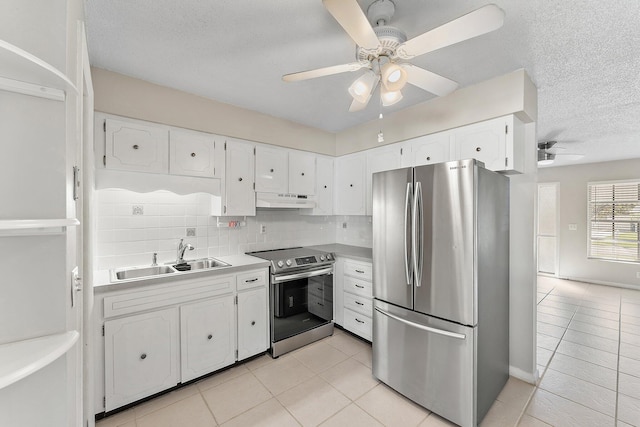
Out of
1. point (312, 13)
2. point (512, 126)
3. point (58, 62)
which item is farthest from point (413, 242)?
point (58, 62)

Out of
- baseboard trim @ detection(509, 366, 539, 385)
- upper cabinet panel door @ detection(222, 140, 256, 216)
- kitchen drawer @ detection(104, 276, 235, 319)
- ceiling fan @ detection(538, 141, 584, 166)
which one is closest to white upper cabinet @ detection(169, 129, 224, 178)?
upper cabinet panel door @ detection(222, 140, 256, 216)

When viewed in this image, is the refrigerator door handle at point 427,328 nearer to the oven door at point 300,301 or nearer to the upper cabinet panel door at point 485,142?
the oven door at point 300,301

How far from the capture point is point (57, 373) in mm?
A: 948

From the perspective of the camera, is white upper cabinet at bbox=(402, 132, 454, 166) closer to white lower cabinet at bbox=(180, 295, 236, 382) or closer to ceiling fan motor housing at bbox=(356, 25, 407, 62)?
ceiling fan motor housing at bbox=(356, 25, 407, 62)

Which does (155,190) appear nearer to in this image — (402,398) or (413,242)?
(413,242)

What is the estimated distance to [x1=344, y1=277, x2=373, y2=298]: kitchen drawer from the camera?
2.97 meters

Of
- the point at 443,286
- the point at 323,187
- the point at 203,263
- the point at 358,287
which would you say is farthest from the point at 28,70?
the point at 323,187

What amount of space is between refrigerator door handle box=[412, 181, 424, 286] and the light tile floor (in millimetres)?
1049

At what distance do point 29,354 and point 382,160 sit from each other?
10.2 feet

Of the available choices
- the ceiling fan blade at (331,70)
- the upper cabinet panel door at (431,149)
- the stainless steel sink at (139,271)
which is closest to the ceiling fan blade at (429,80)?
the ceiling fan blade at (331,70)

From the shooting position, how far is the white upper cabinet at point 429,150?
2.64 m

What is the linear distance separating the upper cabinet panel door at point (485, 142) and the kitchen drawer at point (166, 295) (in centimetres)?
243

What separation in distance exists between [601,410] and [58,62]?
380 cm

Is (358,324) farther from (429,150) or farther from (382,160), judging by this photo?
(429,150)
